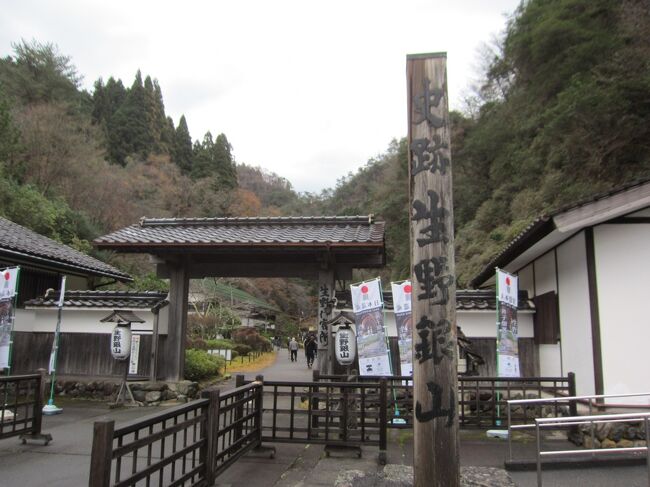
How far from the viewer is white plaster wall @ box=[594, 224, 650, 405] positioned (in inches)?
298

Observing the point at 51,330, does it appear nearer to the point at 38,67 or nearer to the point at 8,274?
the point at 8,274

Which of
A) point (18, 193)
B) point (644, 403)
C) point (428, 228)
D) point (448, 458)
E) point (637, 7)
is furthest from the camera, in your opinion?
point (18, 193)

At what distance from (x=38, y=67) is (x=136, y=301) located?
33.3 metres

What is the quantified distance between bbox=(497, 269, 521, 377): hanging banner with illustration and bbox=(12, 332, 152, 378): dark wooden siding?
846cm

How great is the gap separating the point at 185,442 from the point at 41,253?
34.0ft

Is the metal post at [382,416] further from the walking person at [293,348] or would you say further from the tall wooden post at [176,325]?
the walking person at [293,348]

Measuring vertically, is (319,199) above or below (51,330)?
above

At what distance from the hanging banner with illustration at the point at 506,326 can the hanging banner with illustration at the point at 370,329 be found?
6.73ft

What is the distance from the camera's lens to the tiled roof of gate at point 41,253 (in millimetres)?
11930

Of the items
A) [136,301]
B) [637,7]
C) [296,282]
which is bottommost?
[136,301]

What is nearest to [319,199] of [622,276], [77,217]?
[77,217]

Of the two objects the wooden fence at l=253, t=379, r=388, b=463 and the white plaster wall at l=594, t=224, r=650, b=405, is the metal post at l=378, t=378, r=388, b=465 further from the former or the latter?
the white plaster wall at l=594, t=224, r=650, b=405

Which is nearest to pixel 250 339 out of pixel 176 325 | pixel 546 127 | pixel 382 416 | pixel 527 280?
pixel 176 325

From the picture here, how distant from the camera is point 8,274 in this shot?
957 cm
